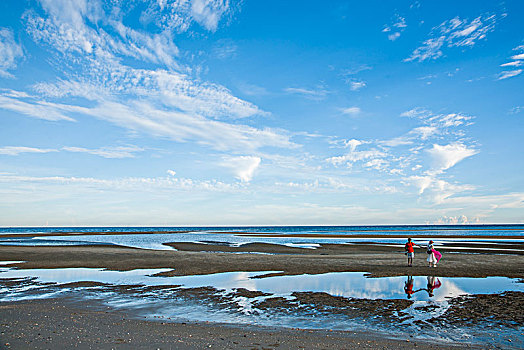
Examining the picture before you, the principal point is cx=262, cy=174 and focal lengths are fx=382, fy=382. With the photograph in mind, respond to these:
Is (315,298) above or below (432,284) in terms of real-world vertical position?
below

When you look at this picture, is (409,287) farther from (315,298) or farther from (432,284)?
(315,298)

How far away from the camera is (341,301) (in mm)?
15930

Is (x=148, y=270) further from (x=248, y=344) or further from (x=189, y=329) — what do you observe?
(x=248, y=344)

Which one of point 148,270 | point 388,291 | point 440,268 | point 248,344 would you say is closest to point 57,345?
point 248,344

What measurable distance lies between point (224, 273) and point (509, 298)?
51.3 ft

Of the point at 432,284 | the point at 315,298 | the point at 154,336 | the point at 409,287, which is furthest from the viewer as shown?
the point at 432,284

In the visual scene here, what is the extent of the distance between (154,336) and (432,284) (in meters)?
15.4

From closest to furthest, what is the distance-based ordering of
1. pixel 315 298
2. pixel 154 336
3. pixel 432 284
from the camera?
pixel 154 336 < pixel 315 298 < pixel 432 284

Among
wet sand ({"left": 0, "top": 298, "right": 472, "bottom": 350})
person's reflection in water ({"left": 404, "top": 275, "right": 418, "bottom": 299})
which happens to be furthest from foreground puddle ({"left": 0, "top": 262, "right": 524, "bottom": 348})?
wet sand ({"left": 0, "top": 298, "right": 472, "bottom": 350})

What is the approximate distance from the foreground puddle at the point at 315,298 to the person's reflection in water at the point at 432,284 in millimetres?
48

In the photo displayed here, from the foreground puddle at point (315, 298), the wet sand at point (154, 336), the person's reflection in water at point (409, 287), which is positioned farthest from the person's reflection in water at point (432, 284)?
the wet sand at point (154, 336)

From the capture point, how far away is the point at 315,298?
16531 mm

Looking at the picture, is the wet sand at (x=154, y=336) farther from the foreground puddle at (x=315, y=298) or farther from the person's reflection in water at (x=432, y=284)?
the person's reflection in water at (x=432, y=284)

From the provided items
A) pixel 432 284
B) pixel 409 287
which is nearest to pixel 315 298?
pixel 409 287
